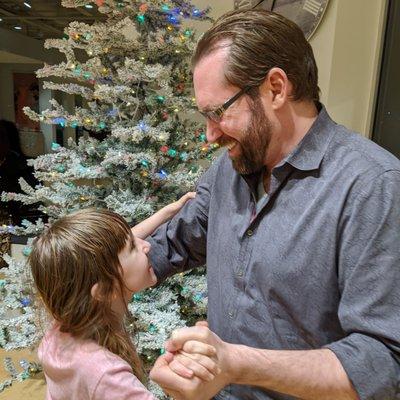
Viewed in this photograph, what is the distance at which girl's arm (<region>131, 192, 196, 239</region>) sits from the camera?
56.4 inches

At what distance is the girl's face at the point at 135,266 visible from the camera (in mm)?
1219

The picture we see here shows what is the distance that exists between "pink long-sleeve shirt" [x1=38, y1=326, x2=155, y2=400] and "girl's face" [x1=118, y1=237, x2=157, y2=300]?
0.20 metres

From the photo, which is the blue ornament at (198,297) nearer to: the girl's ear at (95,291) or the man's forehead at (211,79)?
the girl's ear at (95,291)

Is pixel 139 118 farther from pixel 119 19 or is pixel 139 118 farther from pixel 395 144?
pixel 395 144

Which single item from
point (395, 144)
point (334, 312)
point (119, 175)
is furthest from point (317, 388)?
point (395, 144)

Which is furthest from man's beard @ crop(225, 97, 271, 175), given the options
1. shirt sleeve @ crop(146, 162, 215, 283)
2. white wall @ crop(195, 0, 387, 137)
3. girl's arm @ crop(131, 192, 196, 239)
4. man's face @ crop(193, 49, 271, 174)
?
white wall @ crop(195, 0, 387, 137)

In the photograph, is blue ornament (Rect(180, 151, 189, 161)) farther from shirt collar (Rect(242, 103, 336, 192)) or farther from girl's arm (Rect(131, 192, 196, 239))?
shirt collar (Rect(242, 103, 336, 192))

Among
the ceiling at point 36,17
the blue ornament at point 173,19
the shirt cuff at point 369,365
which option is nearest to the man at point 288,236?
the shirt cuff at point 369,365

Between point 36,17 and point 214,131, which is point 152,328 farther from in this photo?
point 36,17

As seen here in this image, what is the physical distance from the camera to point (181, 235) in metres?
1.36

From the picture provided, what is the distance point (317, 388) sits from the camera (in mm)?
775

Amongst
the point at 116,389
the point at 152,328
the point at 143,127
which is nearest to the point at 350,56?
the point at 143,127

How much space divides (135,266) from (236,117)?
53 centimetres

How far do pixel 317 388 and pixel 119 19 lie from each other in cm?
198
